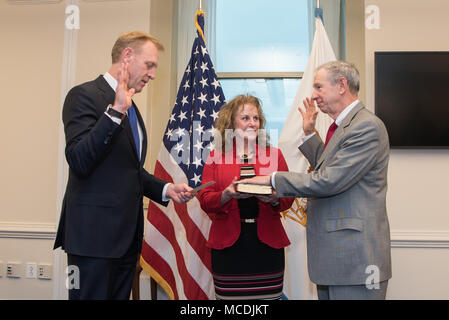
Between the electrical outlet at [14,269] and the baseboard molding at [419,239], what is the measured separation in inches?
132

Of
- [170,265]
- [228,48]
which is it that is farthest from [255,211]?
[228,48]

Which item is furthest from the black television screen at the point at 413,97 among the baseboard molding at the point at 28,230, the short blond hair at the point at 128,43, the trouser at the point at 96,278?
the baseboard molding at the point at 28,230

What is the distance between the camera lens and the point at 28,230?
12.0 feet

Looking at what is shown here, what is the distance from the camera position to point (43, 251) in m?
3.68

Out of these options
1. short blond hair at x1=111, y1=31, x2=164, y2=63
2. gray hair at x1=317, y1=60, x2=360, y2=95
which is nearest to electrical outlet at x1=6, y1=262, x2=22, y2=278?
short blond hair at x1=111, y1=31, x2=164, y2=63

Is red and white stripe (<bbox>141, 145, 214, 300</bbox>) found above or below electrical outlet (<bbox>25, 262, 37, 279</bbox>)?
above

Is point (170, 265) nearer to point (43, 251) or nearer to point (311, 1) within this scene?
point (43, 251)

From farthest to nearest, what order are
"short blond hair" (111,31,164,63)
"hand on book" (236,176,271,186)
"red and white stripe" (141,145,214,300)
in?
"red and white stripe" (141,145,214,300)
"hand on book" (236,176,271,186)
"short blond hair" (111,31,164,63)

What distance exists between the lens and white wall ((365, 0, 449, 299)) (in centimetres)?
327

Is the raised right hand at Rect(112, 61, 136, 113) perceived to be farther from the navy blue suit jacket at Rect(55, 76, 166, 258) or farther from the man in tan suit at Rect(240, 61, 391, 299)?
the man in tan suit at Rect(240, 61, 391, 299)

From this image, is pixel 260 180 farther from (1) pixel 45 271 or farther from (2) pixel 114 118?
(1) pixel 45 271

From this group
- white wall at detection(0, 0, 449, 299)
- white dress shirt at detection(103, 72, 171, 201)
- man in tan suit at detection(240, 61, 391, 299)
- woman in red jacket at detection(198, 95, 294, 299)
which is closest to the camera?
white dress shirt at detection(103, 72, 171, 201)

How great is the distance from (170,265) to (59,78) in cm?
204

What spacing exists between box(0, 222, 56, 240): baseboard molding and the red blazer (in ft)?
6.47
